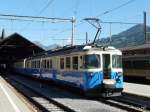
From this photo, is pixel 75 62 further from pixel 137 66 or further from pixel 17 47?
pixel 17 47

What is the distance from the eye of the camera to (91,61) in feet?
63.6

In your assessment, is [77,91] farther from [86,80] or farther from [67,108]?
[67,108]

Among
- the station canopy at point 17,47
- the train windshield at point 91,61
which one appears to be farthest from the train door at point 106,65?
the station canopy at point 17,47

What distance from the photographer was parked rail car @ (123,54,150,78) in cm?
3322

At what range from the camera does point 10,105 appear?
16.5m

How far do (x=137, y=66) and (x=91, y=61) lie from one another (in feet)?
53.5

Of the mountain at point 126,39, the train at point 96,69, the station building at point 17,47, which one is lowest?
the train at point 96,69

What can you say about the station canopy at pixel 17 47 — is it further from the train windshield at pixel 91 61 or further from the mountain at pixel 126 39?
the train windshield at pixel 91 61

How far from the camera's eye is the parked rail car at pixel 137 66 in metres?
33.2

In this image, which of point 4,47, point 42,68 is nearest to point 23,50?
point 4,47

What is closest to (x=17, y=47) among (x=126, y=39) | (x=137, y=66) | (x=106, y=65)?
(x=126, y=39)

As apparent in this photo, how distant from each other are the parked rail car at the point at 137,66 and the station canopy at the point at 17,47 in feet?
63.0

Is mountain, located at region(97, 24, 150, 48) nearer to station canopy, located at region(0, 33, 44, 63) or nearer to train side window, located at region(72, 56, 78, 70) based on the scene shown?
station canopy, located at region(0, 33, 44, 63)

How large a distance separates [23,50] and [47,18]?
2915 centimetres
